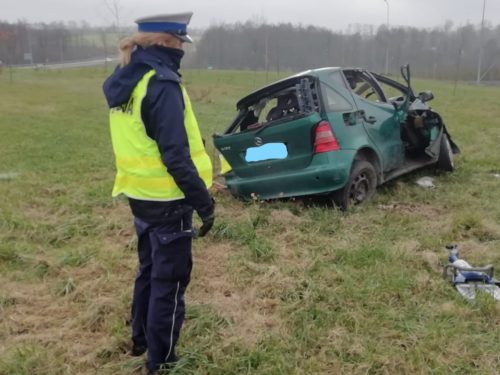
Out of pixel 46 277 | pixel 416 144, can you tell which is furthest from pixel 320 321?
pixel 416 144

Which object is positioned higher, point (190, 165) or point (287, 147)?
point (190, 165)

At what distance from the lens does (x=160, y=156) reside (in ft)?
7.43

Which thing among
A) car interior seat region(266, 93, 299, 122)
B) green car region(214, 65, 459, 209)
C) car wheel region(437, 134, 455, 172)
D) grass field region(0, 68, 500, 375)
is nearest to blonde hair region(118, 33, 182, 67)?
grass field region(0, 68, 500, 375)

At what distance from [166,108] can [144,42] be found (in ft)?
1.15

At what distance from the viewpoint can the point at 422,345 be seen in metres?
2.71

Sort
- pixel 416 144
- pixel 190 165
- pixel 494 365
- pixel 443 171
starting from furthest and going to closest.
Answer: pixel 443 171
pixel 416 144
pixel 494 365
pixel 190 165

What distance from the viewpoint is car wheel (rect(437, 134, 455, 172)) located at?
6332mm

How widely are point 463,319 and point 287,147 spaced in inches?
92.9

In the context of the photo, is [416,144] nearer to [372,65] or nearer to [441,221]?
[441,221]

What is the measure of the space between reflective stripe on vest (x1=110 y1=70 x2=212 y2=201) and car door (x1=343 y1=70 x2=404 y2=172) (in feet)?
10.2

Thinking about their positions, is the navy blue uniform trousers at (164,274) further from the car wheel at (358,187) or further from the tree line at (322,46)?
the tree line at (322,46)

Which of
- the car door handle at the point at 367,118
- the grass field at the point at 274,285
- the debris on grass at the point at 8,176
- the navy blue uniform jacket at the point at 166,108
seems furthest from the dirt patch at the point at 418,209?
the debris on grass at the point at 8,176

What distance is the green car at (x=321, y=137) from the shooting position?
4.73 meters

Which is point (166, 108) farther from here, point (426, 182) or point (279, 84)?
point (426, 182)
